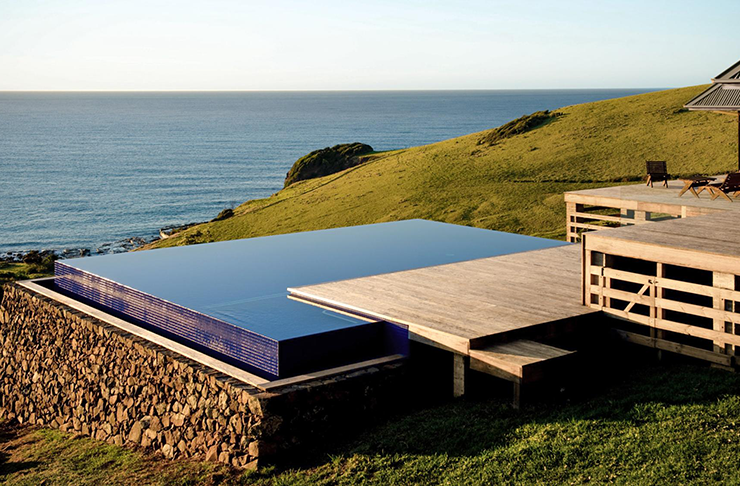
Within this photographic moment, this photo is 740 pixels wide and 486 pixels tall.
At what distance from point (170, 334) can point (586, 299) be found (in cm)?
602

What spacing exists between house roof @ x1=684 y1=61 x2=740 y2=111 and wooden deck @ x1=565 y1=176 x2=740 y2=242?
72.9 inches

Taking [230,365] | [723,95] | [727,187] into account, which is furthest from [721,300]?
[723,95]

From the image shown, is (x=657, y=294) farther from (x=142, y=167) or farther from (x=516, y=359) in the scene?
(x=142, y=167)

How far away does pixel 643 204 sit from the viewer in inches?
591

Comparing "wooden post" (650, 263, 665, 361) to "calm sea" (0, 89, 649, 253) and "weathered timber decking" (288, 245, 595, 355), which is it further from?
"calm sea" (0, 89, 649, 253)

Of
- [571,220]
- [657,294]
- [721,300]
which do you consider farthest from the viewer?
[571,220]

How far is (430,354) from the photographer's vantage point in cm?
939

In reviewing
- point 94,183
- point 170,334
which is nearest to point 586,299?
point 170,334

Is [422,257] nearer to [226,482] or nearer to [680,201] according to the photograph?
[680,201]

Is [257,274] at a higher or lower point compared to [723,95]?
lower

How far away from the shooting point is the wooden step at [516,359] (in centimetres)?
786

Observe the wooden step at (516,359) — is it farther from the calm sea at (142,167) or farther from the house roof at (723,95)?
the calm sea at (142,167)

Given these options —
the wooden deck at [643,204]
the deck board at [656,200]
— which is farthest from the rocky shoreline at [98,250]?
the deck board at [656,200]

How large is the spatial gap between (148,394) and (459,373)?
4.49 metres
